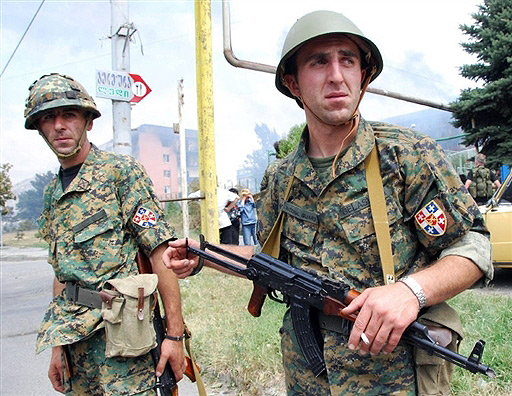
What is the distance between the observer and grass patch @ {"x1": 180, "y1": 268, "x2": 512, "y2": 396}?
2.75 m

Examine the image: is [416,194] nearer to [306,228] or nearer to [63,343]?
[306,228]

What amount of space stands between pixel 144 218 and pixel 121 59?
325 cm

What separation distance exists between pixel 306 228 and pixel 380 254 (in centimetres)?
28

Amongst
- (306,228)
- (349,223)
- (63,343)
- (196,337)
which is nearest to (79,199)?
(63,343)

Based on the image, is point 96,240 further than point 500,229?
No

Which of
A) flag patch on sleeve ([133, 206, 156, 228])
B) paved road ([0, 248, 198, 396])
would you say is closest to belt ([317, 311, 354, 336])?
flag patch on sleeve ([133, 206, 156, 228])

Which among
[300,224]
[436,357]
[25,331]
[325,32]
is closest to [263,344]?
[300,224]

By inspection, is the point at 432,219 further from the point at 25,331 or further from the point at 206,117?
the point at 25,331

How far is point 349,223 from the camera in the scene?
1.44 meters

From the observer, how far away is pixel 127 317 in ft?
6.53

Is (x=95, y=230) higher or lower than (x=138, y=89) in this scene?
lower

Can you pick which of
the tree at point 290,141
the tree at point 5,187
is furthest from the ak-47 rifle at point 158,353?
the tree at point 5,187

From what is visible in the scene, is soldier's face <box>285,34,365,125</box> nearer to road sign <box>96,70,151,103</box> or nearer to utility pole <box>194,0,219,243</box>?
road sign <box>96,70,151,103</box>

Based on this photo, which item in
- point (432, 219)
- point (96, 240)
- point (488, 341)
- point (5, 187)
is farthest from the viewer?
point (5, 187)
